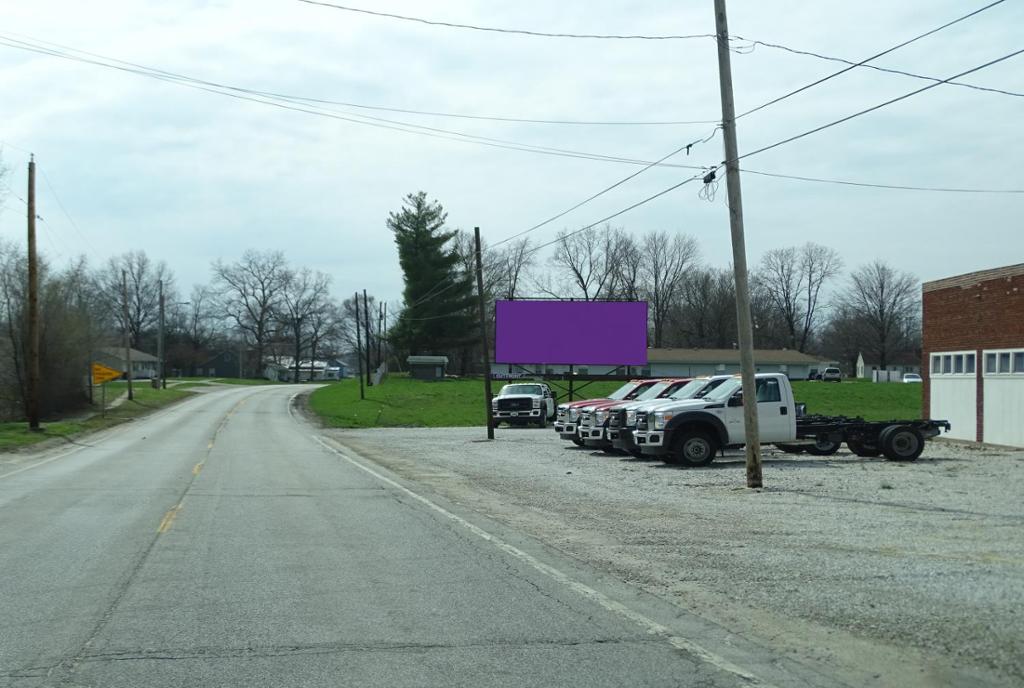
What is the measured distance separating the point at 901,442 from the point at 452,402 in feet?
142

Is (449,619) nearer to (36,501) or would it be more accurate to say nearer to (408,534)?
(408,534)

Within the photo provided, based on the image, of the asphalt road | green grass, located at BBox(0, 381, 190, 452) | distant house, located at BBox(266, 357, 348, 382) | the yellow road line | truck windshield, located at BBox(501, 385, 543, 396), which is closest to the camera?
the asphalt road

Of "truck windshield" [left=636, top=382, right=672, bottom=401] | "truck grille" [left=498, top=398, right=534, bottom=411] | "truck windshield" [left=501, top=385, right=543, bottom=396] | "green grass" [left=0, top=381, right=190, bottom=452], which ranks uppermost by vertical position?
"truck windshield" [left=636, top=382, right=672, bottom=401]

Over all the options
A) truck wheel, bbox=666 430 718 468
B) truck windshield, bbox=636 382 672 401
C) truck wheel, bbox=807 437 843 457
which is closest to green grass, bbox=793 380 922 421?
truck windshield, bbox=636 382 672 401

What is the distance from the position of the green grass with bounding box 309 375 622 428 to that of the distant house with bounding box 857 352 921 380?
142 ft

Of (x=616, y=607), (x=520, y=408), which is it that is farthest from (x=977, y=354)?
(x=616, y=607)

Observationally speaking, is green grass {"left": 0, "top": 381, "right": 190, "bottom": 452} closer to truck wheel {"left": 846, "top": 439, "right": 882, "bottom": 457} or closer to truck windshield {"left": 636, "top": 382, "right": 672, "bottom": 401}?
truck windshield {"left": 636, "top": 382, "right": 672, "bottom": 401}

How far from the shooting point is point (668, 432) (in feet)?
71.5

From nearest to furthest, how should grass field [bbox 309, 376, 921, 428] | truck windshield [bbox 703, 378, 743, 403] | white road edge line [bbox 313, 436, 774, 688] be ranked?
white road edge line [bbox 313, 436, 774, 688]
truck windshield [bbox 703, 378, 743, 403]
grass field [bbox 309, 376, 921, 428]

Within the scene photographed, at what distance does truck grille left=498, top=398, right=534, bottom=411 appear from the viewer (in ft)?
149

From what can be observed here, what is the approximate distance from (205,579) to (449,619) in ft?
9.29

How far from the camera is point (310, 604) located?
8055mm

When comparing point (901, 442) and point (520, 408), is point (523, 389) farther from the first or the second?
point (901, 442)

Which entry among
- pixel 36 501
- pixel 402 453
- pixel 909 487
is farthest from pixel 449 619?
pixel 402 453
